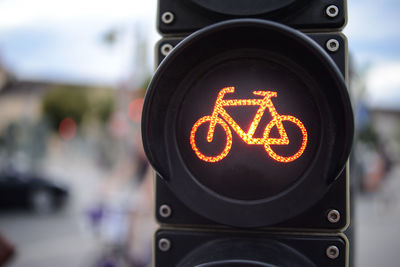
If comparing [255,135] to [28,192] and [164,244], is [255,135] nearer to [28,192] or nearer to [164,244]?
[164,244]

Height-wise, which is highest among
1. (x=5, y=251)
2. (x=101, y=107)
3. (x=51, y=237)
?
(x=101, y=107)

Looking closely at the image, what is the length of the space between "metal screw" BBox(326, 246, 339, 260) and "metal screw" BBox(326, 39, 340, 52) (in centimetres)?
44

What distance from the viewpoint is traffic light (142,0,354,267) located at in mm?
868

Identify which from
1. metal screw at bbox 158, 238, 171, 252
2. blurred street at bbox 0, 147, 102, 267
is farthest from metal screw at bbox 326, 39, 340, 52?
blurred street at bbox 0, 147, 102, 267

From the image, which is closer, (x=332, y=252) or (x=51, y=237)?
(x=332, y=252)

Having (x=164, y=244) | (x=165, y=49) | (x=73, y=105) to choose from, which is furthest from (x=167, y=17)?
(x=73, y=105)

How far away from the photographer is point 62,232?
7887 millimetres

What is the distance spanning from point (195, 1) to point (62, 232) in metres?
7.78

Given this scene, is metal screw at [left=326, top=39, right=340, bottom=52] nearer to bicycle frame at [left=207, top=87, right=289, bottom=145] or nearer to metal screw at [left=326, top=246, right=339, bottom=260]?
bicycle frame at [left=207, top=87, right=289, bottom=145]

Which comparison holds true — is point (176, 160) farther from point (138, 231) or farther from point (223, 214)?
point (138, 231)

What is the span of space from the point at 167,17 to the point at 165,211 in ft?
1.56

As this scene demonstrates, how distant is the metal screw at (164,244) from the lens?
98 cm

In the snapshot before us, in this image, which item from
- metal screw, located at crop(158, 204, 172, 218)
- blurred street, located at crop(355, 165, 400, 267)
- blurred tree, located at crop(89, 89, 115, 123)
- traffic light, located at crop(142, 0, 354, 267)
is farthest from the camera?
blurred tree, located at crop(89, 89, 115, 123)

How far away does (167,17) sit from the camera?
0.99 m
